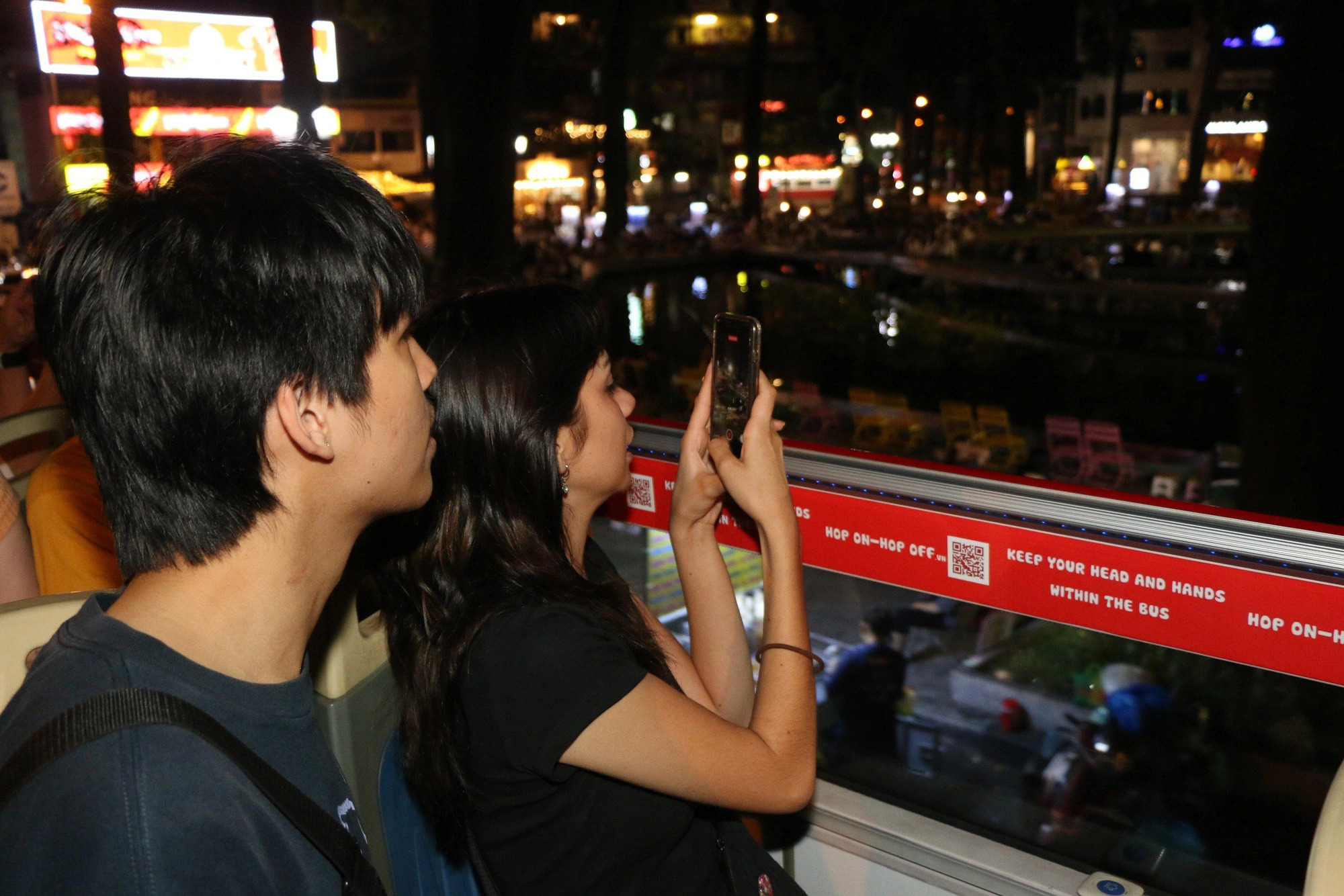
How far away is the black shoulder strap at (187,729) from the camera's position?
90 centimetres

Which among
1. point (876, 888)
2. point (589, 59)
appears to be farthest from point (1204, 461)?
point (589, 59)

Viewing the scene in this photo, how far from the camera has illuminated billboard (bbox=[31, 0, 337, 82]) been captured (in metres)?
10.9

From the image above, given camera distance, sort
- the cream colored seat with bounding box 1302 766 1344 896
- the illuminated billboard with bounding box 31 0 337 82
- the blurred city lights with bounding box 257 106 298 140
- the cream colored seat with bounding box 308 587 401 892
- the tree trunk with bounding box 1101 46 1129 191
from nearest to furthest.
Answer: the cream colored seat with bounding box 1302 766 1344 896 < the cream colored seat with bounding box 308 587 401 892 < the blurred city lights with bounding box 257 106 298 140 < the illuminated billboard with bounding box 31 0 337 82 < the tree trunk with bounding box 1101 46 1129 191

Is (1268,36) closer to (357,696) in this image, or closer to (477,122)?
(477,122)

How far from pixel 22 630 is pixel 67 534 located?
30.3 inches

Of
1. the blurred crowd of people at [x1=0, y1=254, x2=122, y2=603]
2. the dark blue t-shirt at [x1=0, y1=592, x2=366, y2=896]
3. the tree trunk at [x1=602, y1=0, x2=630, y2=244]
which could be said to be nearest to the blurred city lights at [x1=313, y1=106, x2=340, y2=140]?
the blurred crowd of people at [x1=0, y1=254, x2=122, y2=603]

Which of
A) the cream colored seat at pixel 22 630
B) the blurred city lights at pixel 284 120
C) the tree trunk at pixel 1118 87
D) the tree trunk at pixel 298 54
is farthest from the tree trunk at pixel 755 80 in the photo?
the cream colored seat at pixel 22 630

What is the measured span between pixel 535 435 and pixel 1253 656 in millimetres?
1130

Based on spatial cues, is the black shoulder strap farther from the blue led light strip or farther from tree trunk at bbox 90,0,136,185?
tree trunk at bbox 90,0,136,185

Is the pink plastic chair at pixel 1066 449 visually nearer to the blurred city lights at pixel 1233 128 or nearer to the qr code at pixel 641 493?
the qr code at pixel 641 493

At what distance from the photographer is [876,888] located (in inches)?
81.6

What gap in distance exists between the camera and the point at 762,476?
5.47ft

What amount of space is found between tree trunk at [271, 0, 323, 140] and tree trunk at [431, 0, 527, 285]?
245 centimetres

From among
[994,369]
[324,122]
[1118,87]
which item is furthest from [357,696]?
[1118,87]
